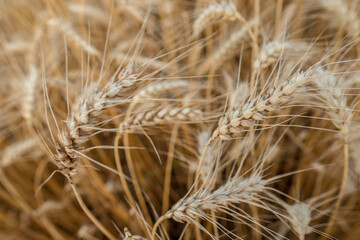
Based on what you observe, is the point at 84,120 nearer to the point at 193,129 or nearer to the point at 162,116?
the point at 162,116

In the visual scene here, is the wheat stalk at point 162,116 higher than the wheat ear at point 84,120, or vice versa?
the wheat ear at point 84,120

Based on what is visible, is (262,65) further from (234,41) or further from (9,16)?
(9,16)

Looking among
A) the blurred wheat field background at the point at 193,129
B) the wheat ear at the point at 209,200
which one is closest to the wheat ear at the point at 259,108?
the blurred wheat field background at the point at 193,129

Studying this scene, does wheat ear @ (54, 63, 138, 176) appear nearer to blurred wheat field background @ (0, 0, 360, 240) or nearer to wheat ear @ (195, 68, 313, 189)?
blurred wheat field background @ (0, 0, 360, 240)

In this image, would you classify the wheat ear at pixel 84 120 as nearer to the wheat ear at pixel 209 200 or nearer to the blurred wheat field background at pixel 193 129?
the blurred wheat field background at pixel 193 129

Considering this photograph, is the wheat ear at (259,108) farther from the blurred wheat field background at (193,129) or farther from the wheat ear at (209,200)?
the wheat ear at (209,200)

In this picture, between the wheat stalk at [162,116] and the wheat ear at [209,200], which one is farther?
the wheat stalk at [162,116]

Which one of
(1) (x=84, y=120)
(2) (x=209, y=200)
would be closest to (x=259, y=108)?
(2) (x=209, y=200)

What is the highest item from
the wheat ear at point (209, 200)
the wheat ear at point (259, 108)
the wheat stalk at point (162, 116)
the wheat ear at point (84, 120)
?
the wheat ear at point (84, 120)

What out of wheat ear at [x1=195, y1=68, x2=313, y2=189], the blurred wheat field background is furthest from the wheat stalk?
wheat ear at [x1=195, y1=68, x2=313, y2=189]
